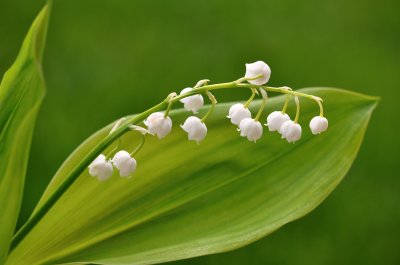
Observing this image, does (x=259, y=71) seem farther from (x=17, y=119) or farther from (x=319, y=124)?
(x=17, y=119)

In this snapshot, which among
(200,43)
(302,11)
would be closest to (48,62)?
(200,43)

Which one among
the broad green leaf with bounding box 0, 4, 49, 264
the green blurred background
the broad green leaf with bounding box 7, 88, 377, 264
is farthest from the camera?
the green blurred background

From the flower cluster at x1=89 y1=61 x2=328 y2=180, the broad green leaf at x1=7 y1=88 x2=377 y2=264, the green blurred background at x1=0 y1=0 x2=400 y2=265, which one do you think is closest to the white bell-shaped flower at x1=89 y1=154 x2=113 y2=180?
the flower cluster at x1=89 y1=61 x2=328 y2=180

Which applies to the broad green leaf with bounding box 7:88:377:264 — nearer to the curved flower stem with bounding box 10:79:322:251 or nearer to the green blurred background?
the curved flower stem with bounding box 10:79:322:251

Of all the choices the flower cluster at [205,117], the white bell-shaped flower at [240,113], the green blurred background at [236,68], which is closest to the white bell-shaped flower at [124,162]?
the flower cluster at [205,117]

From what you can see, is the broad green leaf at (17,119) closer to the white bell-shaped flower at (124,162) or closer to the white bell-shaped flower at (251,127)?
the white bell-shaped flower at (124,162)

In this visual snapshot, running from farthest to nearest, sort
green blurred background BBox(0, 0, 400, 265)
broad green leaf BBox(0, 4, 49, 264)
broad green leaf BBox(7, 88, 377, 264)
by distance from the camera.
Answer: green blurred background BBox(0, 0, 400, 265) < broad green leaf BBox(7, 88, 377, 264) < broad green leaf BBox(0, 4, 49, 264)

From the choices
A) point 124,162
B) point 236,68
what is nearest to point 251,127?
point 124,162

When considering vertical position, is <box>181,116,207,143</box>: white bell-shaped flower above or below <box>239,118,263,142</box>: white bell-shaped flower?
above
